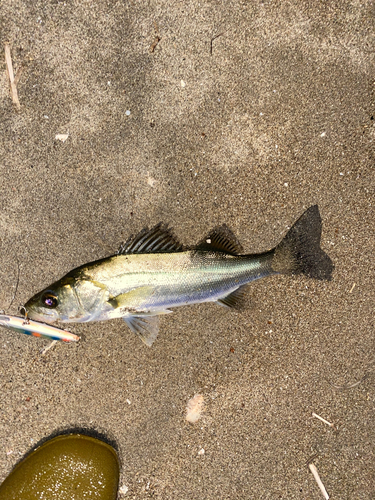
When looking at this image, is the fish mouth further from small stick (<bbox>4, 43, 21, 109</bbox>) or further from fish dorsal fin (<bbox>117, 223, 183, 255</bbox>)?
small stick (<bbox>4, 43, 21, 109</bbox>)

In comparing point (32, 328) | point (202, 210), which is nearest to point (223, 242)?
point (202, 210)

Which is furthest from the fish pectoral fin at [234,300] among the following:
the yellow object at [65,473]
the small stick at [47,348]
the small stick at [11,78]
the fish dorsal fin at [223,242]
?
the small stick at [11,78]

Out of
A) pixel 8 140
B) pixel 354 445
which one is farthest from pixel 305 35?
pixel 354 445

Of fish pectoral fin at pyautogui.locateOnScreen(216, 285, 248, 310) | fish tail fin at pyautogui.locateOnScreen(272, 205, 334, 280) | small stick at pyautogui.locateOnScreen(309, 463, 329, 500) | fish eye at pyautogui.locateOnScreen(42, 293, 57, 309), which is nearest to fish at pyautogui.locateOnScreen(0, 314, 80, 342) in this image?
fish eye at pyautogui.locateOnScreen(42, 293, 57, 309)

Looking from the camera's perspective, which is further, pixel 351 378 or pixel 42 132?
pixel 351 378

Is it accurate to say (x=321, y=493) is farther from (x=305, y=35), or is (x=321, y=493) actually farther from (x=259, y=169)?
(x=305, y=35)
